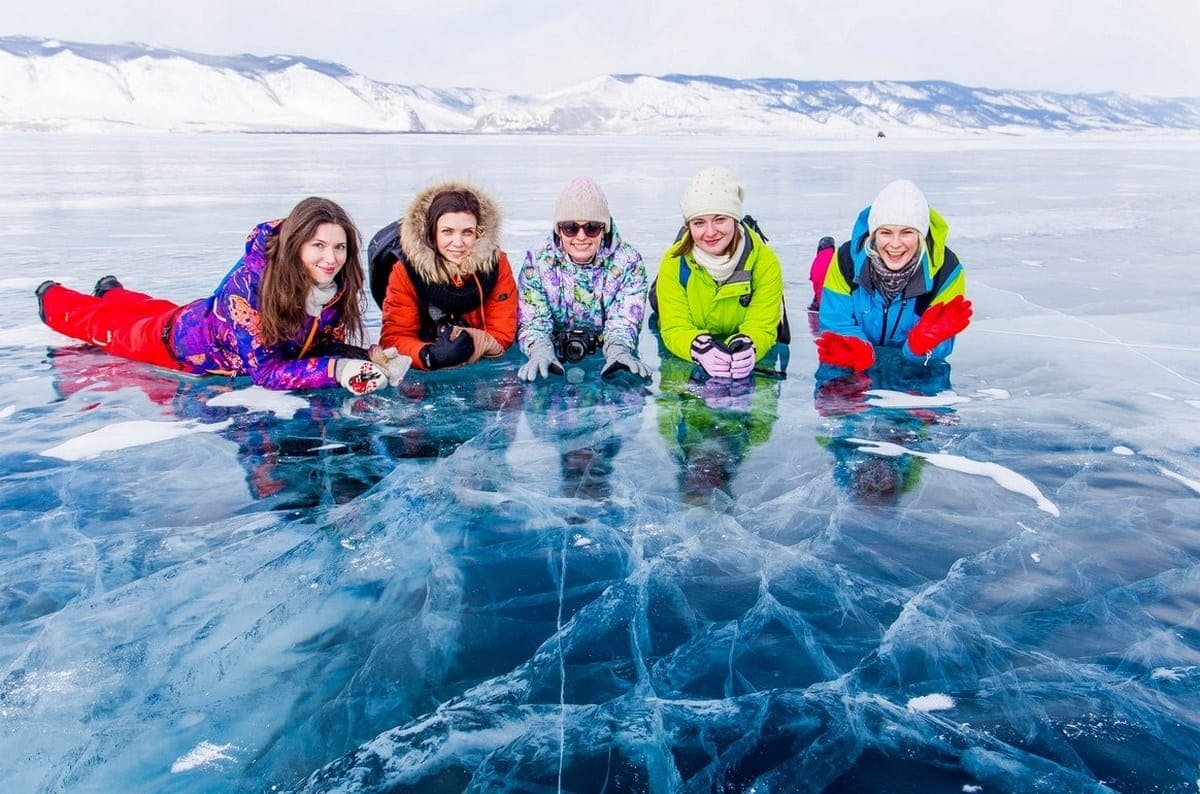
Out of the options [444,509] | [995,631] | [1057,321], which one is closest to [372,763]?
[444,509]

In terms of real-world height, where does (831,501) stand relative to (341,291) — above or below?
below

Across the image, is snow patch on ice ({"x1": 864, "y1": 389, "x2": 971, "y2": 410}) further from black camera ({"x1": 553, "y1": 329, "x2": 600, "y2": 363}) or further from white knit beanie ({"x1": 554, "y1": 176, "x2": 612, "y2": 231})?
white knit beanie ({"x1": 554, "y1": 176, "x2": 612, "y2": 231})

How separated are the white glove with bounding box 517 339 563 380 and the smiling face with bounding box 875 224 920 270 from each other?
70.5 inches

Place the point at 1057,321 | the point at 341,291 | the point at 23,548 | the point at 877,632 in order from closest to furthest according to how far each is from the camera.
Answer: the point at 877,632
the point at 23,548
the point at 341,291
the point at 1057,321

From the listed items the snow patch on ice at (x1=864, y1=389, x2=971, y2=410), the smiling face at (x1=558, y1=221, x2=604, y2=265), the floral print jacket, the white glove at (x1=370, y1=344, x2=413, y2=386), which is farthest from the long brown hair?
the snow patch on ice at (x1=864, y1=389, x2=971, y2=410)

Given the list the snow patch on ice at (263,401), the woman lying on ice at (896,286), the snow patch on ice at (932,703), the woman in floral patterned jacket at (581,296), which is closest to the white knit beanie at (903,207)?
the woman lying on ice at (896,286)

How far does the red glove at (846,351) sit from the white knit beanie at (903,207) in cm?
62

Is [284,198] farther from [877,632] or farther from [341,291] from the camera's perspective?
[877,632]

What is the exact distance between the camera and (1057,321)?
539cm

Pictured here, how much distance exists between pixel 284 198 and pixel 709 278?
10.1 m

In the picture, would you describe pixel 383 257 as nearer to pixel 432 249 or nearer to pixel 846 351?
pixel 432 249

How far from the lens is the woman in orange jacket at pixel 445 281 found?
4262mm

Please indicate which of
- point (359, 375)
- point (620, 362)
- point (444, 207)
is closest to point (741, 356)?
point (620, 362)

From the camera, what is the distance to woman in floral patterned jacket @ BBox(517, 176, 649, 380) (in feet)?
14.5
